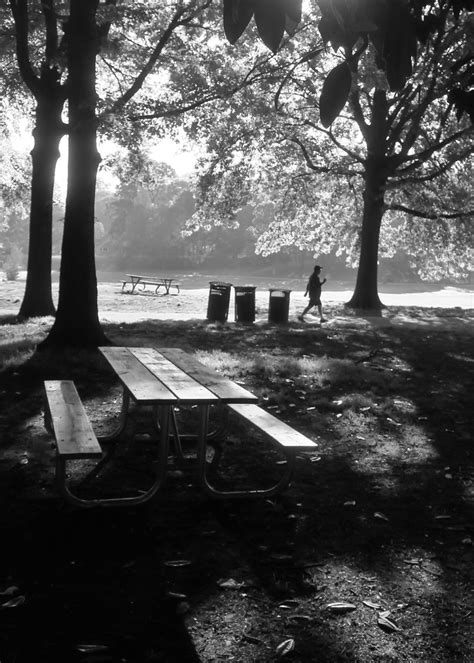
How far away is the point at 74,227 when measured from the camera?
9.44m

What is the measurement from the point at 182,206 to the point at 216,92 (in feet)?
180

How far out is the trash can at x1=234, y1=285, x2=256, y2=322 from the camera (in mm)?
15617

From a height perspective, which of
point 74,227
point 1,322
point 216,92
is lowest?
point 1,322

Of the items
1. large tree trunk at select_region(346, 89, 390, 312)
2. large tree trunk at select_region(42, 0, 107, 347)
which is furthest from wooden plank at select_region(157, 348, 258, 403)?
large tree trunk at select_region(346, 89, 390, 312)

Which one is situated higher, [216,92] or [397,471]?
[216,92]

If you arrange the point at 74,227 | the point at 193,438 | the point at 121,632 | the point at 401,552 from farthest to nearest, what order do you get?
1. the point at 74,227
2. the point at 193,438
3. the point at 401,552
4. the point at 121,632

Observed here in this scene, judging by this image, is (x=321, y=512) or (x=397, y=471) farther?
(x=397, y=471)

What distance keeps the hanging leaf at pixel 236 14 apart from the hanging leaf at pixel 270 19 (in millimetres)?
29

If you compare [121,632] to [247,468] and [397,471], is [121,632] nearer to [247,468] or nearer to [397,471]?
[247,468]

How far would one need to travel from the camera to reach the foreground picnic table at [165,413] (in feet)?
13.0

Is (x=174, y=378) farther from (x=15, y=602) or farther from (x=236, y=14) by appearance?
(x=236, y=14)

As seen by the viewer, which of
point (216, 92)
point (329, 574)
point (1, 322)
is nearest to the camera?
point (329, 574)

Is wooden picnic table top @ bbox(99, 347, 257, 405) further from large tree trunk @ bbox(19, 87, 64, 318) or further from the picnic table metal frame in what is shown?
large tree trunk @ bbox(19, 87, 64, 318)

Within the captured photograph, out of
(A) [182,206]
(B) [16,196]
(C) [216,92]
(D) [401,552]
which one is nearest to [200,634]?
(D) [401,552]
